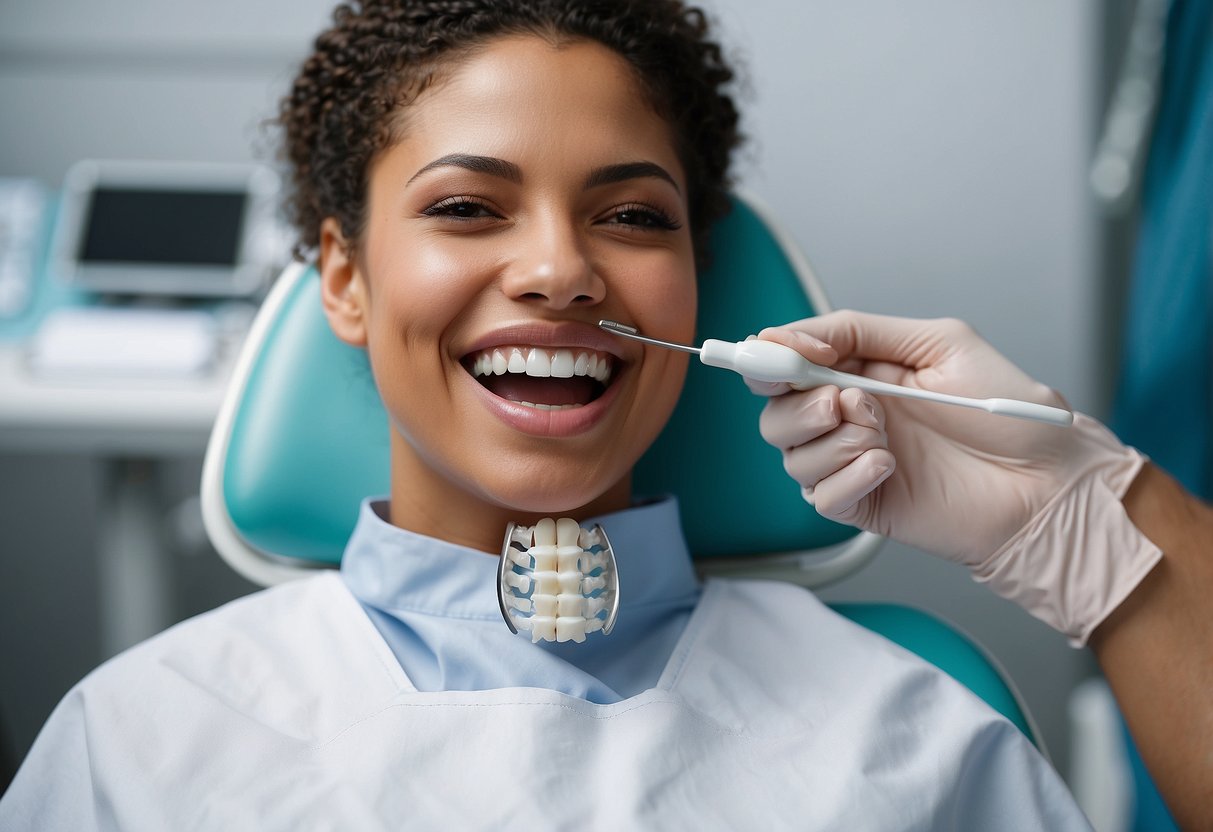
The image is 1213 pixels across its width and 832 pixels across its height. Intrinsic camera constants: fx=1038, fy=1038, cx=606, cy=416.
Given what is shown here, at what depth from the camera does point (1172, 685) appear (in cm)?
96

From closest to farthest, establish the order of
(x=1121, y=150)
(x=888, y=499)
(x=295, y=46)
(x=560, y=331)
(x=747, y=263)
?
(x=560, y=331)
(x=888, y=499)
(x=747, y=263)
(x=1121, y=150)
(x=295, y=46)

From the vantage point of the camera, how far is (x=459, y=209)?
0.95 m

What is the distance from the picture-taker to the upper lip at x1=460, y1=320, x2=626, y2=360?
901 millimetres

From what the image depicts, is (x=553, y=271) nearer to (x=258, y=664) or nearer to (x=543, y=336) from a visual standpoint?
(x=543, y=336)

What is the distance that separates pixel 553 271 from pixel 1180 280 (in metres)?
1.00

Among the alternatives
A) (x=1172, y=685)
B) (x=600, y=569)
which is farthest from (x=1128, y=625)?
(x=600, y=569)

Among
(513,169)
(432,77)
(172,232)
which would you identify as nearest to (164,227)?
(172,232)

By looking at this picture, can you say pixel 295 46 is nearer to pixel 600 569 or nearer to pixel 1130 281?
pixel 600 569

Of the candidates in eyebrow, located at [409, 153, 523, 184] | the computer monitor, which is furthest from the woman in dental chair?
the computer monitor

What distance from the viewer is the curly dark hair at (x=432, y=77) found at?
100cm

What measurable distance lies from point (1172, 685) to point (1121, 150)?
4.09 ft

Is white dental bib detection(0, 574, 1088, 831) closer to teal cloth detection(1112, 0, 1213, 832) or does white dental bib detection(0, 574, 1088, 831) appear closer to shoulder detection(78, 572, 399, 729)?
shoulder detection(78, 572, 399, 729)

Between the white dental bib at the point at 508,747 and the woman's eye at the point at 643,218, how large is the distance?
1.28 ft

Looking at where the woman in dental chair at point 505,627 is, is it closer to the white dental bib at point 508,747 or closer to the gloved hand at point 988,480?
the white dental bib at point 508,747
